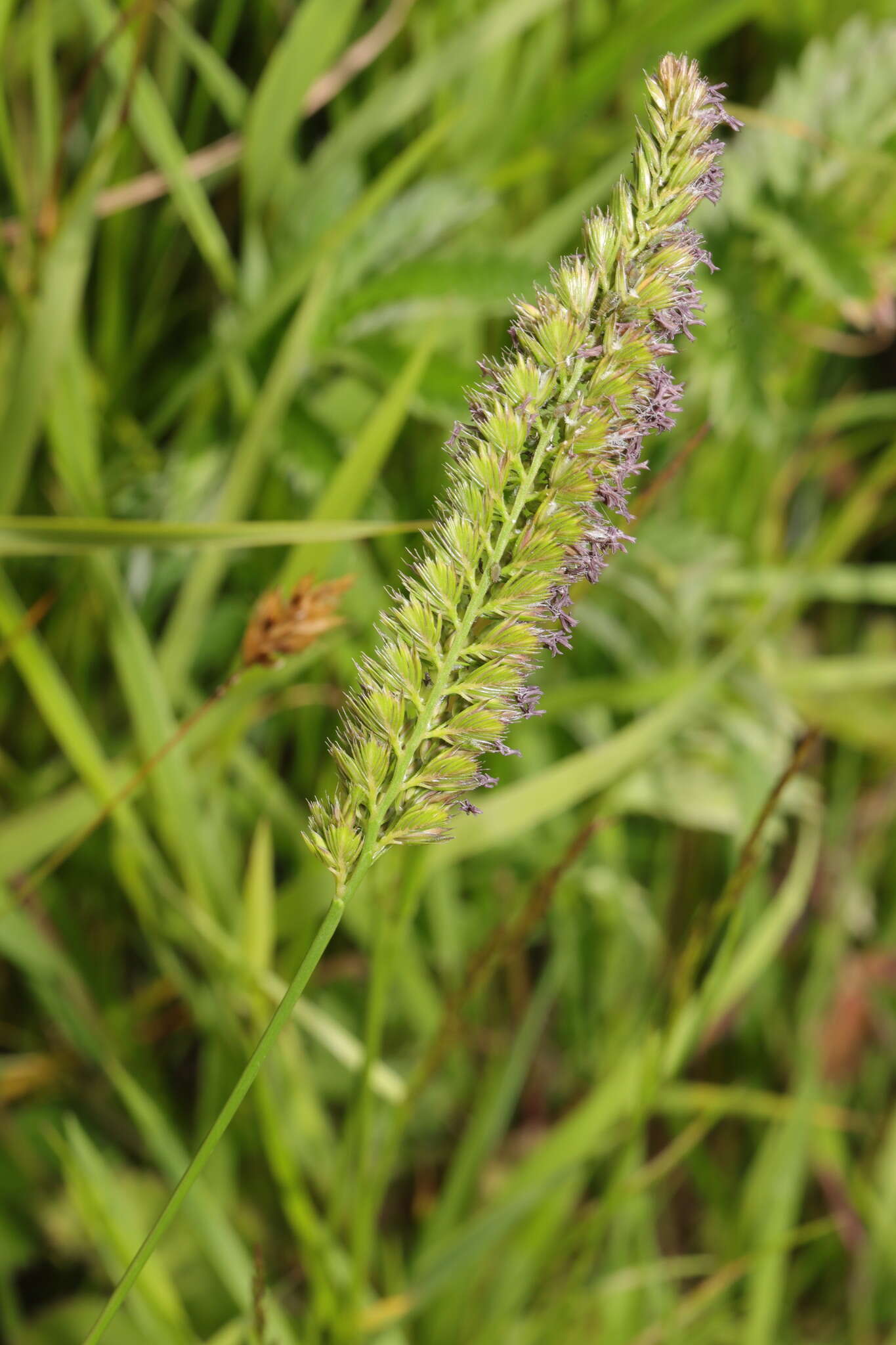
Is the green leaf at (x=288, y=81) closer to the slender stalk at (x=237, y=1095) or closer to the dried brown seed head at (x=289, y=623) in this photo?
the dried brown seed head at (x=289, y=623)

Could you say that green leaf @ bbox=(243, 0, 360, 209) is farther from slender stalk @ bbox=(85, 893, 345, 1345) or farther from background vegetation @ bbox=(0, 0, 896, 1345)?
slender stalk @ bbox=(85, 893, 345, 1345)

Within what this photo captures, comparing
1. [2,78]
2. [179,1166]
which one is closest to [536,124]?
[2,78]

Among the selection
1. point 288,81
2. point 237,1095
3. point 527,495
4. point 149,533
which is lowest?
point 237,1095

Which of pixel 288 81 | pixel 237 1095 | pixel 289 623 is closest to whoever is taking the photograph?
pixel 237 1095

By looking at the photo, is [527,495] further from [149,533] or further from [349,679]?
[349,679]

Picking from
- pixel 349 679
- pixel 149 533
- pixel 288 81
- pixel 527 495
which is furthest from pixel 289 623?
pixel 288 81

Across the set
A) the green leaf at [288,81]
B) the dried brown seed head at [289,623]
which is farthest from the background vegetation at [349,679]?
the dried brown seed head at [289,623]
